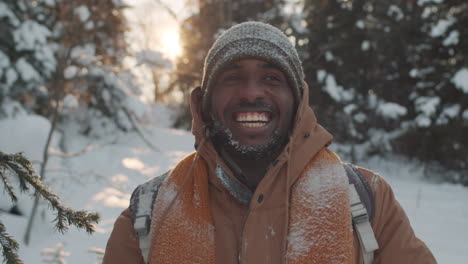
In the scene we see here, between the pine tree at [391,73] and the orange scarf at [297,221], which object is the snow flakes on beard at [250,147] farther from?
the pine tree at [391,73]

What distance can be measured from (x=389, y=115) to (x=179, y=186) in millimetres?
8629

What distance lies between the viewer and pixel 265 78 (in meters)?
1.93

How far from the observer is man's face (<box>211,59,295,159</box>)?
72.7 inches

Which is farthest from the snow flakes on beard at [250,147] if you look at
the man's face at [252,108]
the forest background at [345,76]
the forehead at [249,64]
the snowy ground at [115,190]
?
the forest background at [345,76]

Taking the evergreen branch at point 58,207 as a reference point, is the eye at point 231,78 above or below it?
above

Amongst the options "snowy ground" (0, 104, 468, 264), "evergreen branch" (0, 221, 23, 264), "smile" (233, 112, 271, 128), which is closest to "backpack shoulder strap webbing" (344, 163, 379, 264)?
"smile" (233, 112, 271, 128)

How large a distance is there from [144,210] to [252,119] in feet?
2.28

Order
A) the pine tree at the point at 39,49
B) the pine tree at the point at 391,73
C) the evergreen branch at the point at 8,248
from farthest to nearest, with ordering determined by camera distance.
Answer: the pine tree at the point at 391,73, the pine tree at the point at 39,49, the evergreen branch at the point at 8,248

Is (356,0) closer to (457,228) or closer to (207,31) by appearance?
(207,31)

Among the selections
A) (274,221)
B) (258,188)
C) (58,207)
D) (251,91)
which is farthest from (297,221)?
(58,207)

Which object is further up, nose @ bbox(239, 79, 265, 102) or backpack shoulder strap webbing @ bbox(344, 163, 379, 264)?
nose @ bbox(239, 79, 265, 102)

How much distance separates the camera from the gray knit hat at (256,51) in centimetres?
188

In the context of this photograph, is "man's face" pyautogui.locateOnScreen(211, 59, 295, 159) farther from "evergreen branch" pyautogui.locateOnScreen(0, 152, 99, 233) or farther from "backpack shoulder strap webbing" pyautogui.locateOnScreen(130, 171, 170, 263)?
"evergreen branch" pyautogui.locateOnScreen(0, 152, 99, 233)

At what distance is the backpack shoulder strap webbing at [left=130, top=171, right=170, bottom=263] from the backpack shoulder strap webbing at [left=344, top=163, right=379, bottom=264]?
95 centimetres
